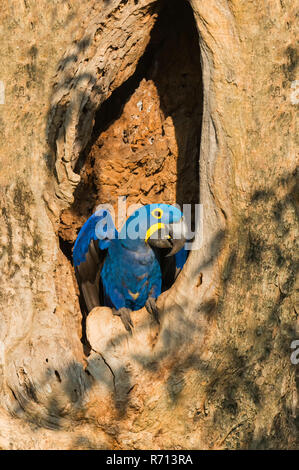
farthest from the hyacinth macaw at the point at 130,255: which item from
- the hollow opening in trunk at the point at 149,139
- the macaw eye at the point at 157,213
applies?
the hollow opening in trunk at the point at 149,139

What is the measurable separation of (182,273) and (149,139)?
1.50 m

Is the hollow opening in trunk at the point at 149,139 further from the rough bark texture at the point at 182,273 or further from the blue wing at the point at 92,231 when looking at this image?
the rough bark texture at the point at 182,273

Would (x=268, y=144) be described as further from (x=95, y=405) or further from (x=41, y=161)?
(x=95, y=405)

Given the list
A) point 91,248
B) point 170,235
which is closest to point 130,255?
point 91,248

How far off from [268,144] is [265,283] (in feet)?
2.46

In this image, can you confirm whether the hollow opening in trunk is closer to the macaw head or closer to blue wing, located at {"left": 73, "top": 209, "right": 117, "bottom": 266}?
blue wing, located at {"left": 73, "top": 209, "right": 117, "bottom": 266}

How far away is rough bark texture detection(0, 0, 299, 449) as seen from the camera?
2.88 metres

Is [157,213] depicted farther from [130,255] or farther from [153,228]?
[130,255]

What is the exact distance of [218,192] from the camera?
2906 millimetres

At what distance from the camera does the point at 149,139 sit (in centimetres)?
415

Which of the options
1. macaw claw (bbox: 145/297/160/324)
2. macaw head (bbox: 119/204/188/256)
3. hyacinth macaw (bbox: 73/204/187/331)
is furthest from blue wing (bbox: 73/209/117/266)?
macaw claw (bbox: 145/297/160/324)

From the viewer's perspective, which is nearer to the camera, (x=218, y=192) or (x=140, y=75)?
(x=218, y=192)

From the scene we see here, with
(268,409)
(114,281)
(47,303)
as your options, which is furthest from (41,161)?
(268,409)

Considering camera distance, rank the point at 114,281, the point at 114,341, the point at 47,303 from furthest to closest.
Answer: the point at 114,281
the point at 47,303
the point at 114,341
